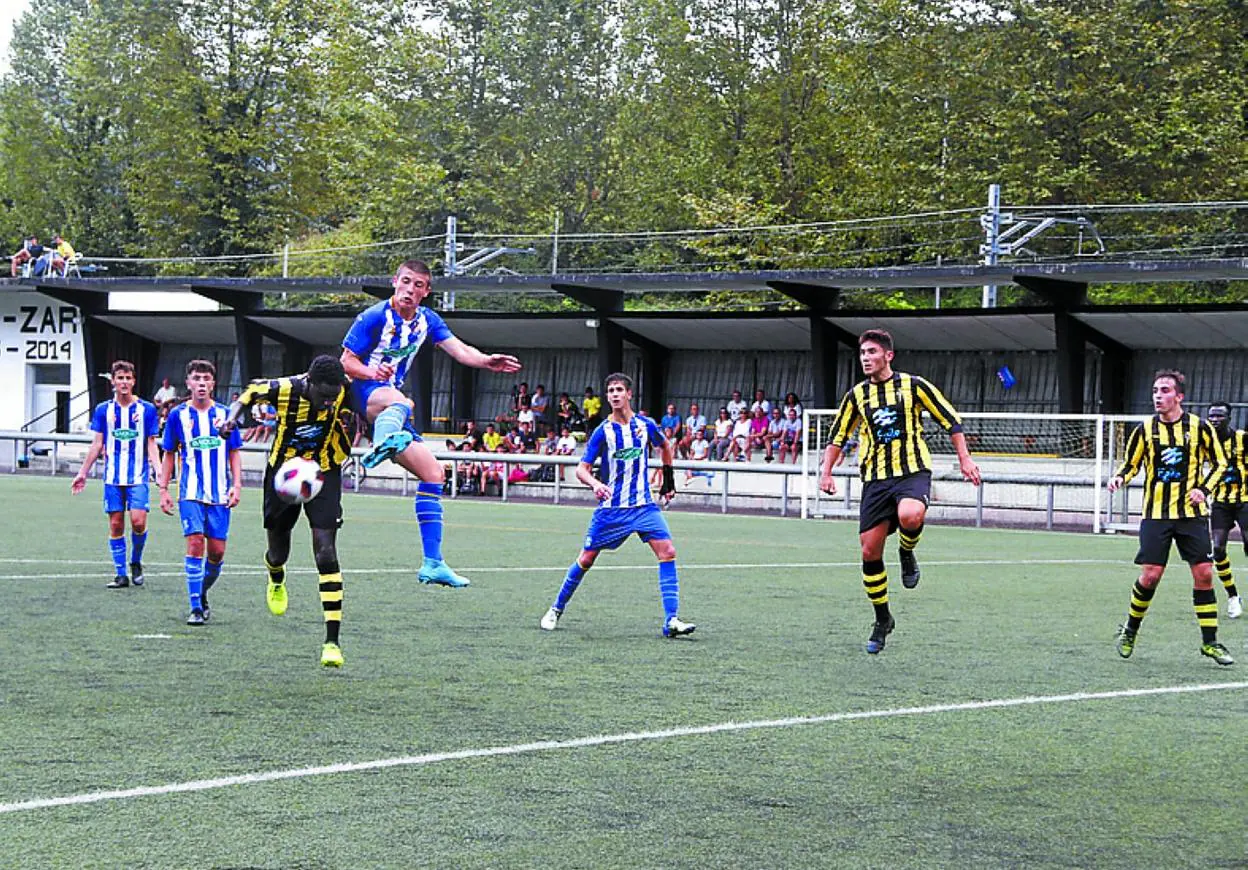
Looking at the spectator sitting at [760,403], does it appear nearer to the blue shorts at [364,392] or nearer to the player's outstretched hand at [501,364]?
the blue shorts at [364,392]

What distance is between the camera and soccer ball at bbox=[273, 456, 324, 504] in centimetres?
955

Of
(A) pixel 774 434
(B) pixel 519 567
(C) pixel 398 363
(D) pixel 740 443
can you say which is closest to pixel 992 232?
(A) pixel 774 434

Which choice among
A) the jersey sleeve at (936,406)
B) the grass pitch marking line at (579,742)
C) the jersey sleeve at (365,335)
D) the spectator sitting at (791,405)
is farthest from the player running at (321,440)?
the spectator sitting at (791,405)

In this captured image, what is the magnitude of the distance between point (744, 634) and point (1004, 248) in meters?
22.3

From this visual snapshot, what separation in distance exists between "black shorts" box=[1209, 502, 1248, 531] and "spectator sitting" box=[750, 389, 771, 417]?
19.1 metres

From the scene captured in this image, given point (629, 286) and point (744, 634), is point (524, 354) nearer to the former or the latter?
point (629, 286)

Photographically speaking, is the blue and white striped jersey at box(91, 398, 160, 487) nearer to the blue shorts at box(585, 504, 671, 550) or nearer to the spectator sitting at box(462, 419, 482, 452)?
the blue shorts at box(585, 504, 671, 550)

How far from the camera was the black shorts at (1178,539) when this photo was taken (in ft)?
36.6

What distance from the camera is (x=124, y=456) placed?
48.2 ft

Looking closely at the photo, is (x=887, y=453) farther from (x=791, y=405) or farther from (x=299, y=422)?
(x=791, y=405)

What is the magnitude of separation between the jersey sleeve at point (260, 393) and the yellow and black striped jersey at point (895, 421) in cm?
363

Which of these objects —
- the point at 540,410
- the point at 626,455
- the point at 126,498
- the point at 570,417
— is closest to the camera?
the point at 626,455

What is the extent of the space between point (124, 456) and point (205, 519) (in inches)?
86.0

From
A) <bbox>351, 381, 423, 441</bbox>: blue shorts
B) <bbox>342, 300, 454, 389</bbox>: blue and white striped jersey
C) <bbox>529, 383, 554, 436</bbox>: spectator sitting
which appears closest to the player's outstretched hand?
<bbox>342, 300, 454, 389</bbox>: blue and white striped jersey
